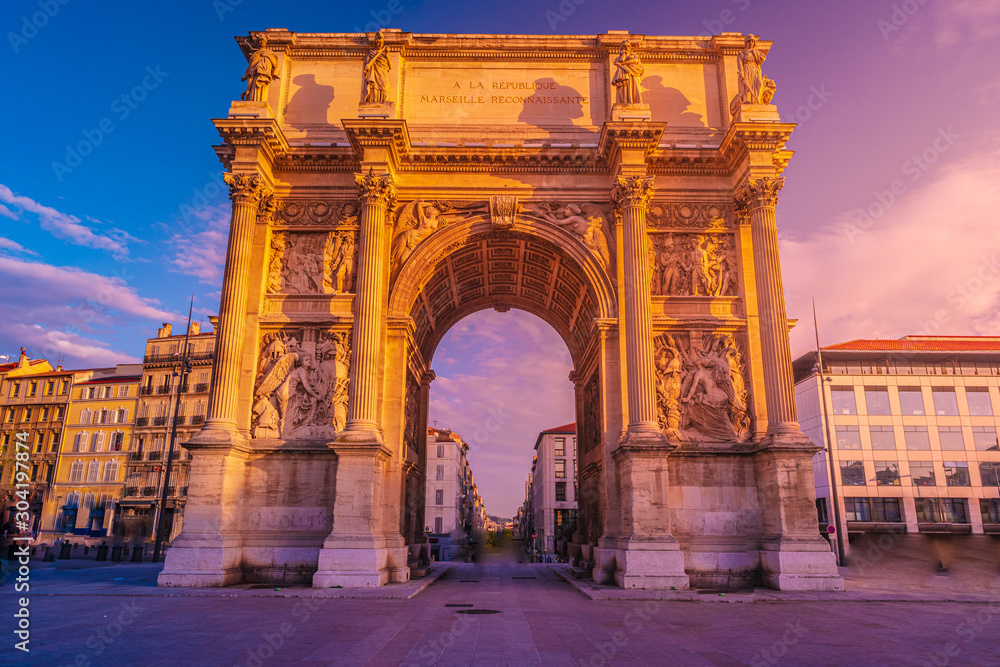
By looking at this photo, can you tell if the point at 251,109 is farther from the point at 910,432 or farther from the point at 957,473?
the point at 957,473

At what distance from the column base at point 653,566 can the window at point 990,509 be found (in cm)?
5107

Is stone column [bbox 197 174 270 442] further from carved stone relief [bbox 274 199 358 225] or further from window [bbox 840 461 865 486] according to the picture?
window [bbox 840 461 865 486]

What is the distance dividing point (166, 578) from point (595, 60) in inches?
872

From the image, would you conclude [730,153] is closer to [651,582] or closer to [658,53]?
[658,53]

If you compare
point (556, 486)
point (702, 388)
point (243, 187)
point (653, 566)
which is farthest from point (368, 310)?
point (556, 486)

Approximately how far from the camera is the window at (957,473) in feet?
180

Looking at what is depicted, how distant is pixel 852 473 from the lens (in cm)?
5647

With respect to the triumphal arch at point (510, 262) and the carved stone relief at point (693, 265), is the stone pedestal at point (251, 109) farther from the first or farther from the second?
the carved stone relief at point (693, 265)

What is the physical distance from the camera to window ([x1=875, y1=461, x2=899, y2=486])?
183 feet

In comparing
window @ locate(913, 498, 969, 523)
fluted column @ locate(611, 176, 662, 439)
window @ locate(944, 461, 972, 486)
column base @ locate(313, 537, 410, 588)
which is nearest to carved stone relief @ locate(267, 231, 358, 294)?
column base @ locate(313, 537, 410, 588)

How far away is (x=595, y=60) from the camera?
961 inches

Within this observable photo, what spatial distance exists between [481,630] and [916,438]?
58.5m

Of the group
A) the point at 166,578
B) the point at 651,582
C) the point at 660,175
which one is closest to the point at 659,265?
the point at 660,175

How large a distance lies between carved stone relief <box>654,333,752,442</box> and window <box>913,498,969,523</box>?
45.4 meters
